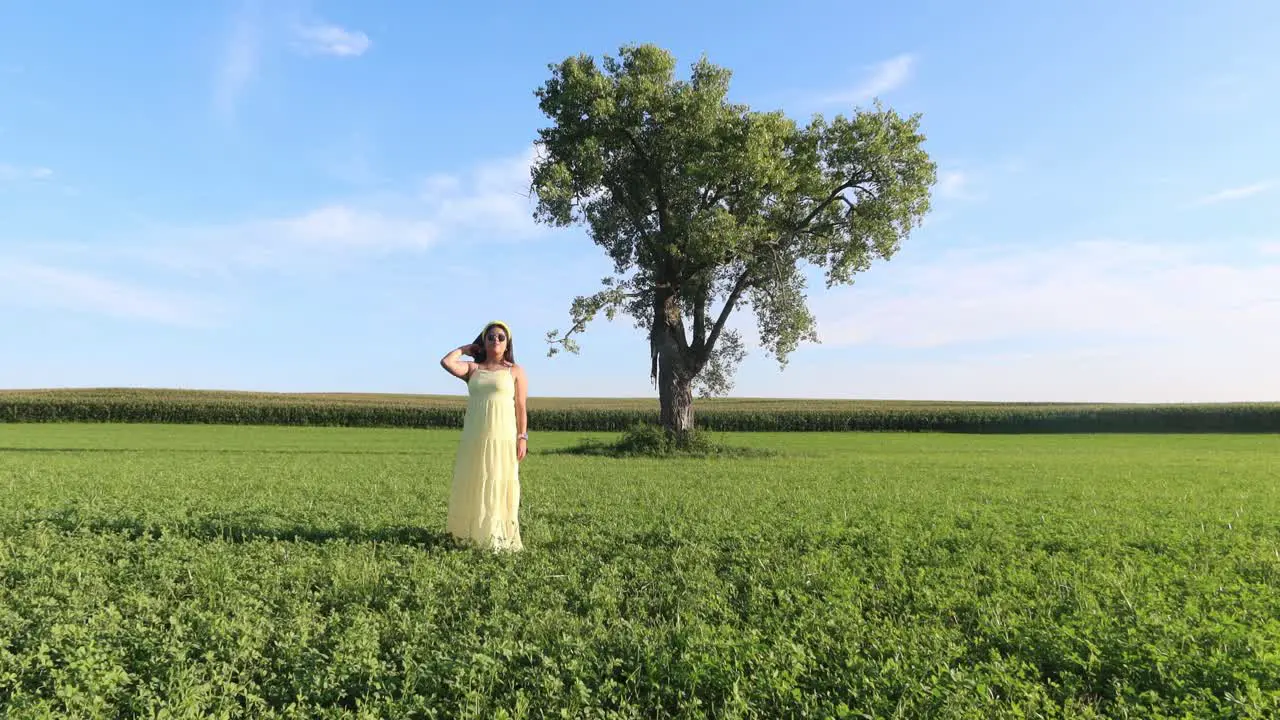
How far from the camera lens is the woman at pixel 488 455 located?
924 cm

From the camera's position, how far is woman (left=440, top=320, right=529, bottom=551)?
924 cm

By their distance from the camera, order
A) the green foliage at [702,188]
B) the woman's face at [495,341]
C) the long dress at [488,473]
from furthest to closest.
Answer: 1. the green foliage at [702,188]
2. the woman's face at [495,341]
3. the long dress at [488,473]

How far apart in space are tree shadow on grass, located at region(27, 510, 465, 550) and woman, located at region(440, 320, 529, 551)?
1.44 ft

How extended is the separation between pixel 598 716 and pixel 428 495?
10.7 metres

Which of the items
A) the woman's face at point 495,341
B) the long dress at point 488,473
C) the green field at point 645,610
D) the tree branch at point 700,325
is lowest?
the green field at point 645,610

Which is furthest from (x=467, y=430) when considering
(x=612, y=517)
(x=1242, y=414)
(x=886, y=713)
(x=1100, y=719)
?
(x=1242, y=414)

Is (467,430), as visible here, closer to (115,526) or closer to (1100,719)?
(115,526)

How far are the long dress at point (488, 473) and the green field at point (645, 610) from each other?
460 millimetres

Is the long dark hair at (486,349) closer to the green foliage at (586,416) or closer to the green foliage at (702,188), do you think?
the green foliage at (702,188)

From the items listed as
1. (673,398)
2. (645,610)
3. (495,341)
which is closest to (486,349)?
(495,341)

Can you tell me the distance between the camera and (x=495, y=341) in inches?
370

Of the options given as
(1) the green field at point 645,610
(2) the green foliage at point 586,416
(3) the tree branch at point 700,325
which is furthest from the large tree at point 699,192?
(2) the green foliage at point 586,416

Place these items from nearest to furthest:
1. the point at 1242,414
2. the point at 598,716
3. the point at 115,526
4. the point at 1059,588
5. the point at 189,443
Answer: the point at 598,716
the point at 1059,588
the point at 115,526
the point at 189,443
the point at 1242,414

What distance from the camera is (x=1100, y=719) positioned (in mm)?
4902
